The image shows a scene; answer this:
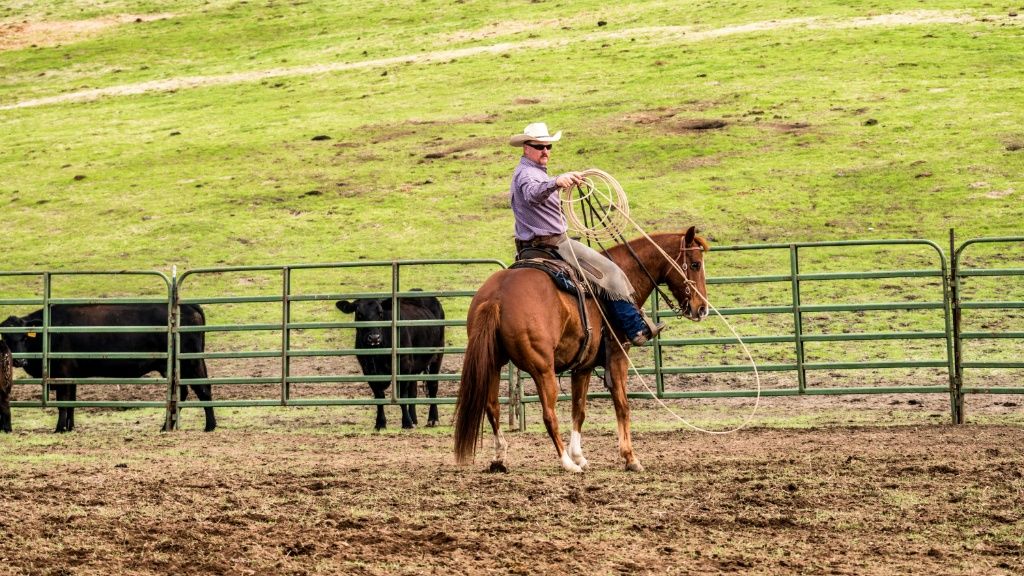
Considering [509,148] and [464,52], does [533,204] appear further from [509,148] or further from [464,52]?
[464,52]

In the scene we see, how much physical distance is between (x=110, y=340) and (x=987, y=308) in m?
9.65

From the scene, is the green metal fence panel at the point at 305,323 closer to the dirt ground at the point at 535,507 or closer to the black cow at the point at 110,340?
the black cow at the point at 110,340

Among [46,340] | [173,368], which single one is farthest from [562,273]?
[46,340]

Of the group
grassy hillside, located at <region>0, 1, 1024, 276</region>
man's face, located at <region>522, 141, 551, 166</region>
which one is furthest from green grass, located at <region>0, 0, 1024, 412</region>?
man's face, located at <region>522, 141, 551, 166</region>

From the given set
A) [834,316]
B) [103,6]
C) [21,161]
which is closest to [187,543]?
[834,316]

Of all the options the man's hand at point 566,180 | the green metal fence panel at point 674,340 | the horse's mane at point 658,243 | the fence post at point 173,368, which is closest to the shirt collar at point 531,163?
the man's hand at point 566,180

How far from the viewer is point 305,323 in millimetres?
12547

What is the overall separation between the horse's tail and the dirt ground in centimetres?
30

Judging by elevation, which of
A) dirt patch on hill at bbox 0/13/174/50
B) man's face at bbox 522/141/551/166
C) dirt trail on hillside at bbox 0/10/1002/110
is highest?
dirt patch on hill at bbox 0/13/174/50

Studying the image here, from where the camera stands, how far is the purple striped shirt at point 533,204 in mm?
8406

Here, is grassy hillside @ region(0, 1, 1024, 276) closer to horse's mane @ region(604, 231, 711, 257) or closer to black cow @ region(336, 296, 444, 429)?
black cow @ region(336, 296, 444, 429)

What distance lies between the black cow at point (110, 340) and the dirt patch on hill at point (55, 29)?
40.7 metres

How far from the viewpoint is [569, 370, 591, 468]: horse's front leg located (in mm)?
8805

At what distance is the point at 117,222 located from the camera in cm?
2659
